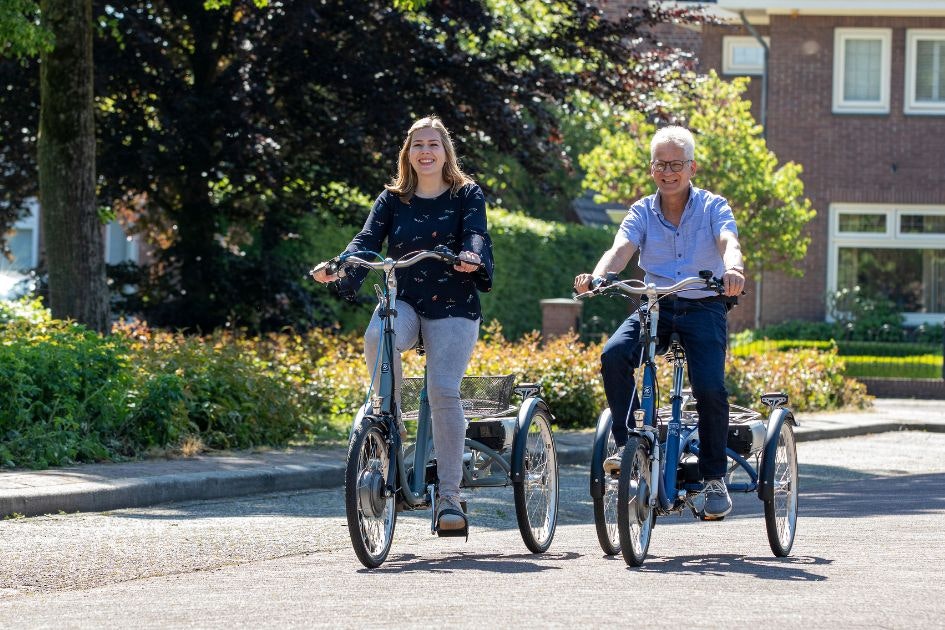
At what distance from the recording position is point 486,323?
23875 millimetres

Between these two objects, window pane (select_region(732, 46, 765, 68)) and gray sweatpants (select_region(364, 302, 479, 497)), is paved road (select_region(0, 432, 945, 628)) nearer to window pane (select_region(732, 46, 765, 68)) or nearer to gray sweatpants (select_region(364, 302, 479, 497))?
gray sweatpants (select_region(364, 302, 479, 497))

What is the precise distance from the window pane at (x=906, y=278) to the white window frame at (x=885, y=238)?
0.40 feet

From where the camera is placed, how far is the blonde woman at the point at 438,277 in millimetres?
6781

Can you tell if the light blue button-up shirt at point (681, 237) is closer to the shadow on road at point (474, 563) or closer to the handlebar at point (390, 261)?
the handlebar at point (390, 261)

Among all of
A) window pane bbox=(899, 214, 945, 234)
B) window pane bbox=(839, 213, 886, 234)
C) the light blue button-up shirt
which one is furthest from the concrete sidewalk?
window pane bbox=(899, 214, 945, 234)

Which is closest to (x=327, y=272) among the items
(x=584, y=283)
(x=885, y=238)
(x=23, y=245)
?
(x=584, y=283)

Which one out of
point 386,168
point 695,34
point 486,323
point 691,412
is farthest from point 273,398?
point 695,34

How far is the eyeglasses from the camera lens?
6945 mm

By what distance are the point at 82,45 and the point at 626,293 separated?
7.25 meters

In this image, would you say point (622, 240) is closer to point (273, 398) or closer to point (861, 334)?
point (273, 398)

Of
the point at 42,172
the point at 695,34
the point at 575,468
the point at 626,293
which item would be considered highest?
the point at 695,34

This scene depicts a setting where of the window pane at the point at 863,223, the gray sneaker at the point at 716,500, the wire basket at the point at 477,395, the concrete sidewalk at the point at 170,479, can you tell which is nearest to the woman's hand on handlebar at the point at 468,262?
the wire basket at the point at 477,395

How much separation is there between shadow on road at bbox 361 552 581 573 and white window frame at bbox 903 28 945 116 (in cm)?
2176

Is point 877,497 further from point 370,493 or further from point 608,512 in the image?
point 370,493
